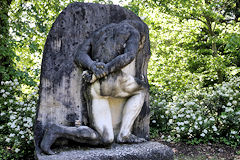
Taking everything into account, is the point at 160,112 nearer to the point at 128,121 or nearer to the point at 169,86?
the point at 169,86

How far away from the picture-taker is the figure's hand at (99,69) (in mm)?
2988

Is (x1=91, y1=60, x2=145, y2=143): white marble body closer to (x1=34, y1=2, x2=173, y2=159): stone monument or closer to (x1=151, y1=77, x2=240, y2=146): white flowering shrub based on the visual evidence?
(x1=34, y1=2, x2=173, y2=159): stone monument

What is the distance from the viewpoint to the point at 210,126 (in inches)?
239

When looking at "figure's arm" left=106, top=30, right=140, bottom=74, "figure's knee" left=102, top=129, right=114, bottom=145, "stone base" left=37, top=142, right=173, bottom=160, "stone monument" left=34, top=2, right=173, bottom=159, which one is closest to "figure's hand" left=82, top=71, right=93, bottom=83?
"stone monument" left=34, top=2, right=173, bottom=159

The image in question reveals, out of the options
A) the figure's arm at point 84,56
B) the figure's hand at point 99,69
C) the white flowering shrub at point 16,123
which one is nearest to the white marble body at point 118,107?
the figure's hand at point 99,69

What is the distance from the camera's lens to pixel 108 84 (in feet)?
10.1

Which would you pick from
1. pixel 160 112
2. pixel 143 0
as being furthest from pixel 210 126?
pixel 143 0

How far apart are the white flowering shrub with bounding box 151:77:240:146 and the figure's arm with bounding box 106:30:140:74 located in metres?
3.06

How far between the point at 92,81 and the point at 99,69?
17 centimetres

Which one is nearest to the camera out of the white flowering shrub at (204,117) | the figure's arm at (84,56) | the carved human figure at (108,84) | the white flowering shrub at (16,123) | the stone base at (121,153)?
the stone base at (121,153)

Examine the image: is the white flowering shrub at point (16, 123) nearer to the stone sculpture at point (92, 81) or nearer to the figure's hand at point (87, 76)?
the stone sculpture at point (92, 81)

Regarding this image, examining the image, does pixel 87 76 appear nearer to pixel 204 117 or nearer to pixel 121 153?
pixel 121 153

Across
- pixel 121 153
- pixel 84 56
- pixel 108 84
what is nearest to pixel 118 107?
pixel 108 84

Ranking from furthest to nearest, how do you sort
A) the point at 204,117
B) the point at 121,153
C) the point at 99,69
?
the point at 204,117
the point at 99,69
the point at 121,153
